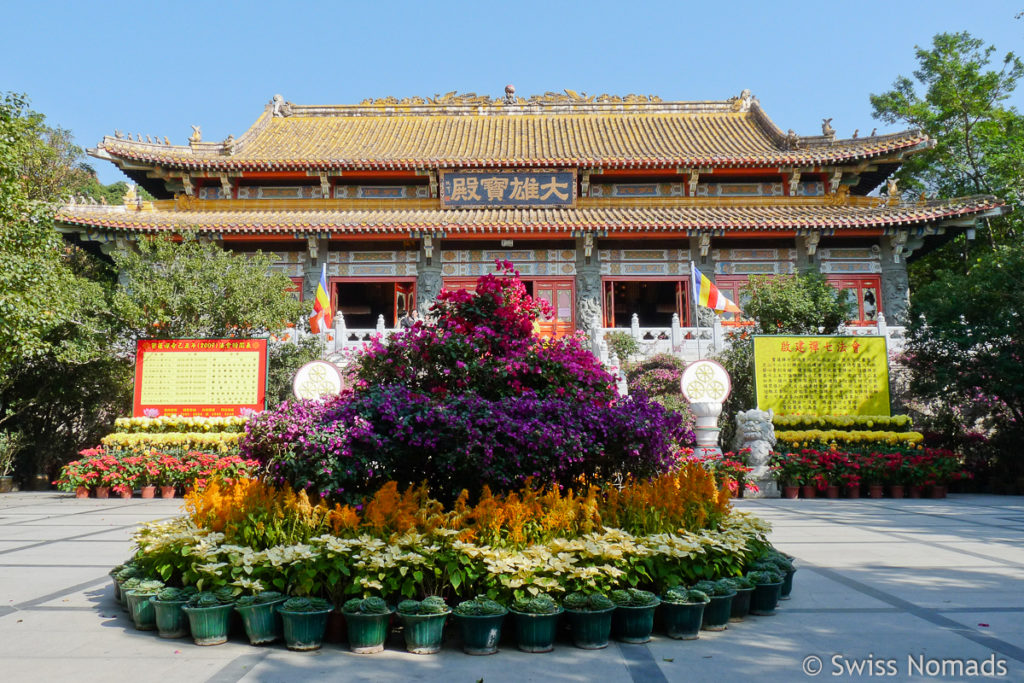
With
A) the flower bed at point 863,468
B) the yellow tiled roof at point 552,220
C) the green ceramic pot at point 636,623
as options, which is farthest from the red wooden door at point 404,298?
the green ceramic pot at point 636,623

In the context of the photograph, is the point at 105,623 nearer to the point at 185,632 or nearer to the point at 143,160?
the point at 185,632

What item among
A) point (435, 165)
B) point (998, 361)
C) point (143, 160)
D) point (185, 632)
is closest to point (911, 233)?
point (998, 361)

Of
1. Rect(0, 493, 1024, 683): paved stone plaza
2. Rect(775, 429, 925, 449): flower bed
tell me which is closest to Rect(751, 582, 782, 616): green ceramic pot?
Rect(0, 493, 1024, 683): paved stone plaza

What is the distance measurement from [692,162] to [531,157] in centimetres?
437

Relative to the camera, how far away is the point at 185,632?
3701mm

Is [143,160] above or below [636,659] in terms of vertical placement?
above

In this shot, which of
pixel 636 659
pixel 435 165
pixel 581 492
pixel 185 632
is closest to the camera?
pixel 636 659

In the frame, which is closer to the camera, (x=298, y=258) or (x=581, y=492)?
(x=581, y=492)

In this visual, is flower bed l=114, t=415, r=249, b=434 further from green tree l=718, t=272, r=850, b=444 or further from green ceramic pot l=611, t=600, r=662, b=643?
green ceramic pot l=611, t=600, r=662, b=643

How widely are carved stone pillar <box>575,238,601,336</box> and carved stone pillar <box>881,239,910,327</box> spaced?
24.3ft

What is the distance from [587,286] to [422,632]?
47.3ft

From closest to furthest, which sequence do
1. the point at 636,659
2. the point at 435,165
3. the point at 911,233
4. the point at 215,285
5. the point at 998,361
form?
the point at 636,659 → the point at 998,361 → the point at 215,285 → the point at 911,233 → the point at 435,165

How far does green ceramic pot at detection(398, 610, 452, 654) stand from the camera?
11.3 ft

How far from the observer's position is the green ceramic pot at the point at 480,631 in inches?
134
